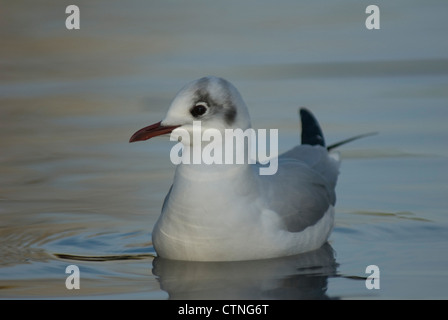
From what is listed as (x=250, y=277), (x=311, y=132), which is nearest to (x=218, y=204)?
(x=250, y=277)

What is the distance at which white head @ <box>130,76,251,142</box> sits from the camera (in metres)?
7.39

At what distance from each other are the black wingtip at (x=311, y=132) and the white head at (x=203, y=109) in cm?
188

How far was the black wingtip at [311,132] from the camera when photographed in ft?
30.6

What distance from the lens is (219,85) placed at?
7.47 meters

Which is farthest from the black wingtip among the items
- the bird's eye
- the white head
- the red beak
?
the red beak

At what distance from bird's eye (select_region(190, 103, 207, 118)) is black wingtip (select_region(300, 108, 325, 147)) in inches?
79.7

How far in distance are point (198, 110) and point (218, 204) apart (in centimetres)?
60

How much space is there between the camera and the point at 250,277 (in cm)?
735

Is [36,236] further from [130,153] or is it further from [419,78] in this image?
[419,78]

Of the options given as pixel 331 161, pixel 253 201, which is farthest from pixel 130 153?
pixel 253 201

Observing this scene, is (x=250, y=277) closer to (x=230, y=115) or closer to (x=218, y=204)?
(x=218, y=204)

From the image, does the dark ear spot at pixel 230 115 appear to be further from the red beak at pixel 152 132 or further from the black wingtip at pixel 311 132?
the black wingtip at pixel 311 132

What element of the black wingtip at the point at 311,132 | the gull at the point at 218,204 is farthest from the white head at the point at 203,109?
the black wingtip at the point at 311,132

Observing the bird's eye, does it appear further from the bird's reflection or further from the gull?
the bird's reflection
